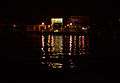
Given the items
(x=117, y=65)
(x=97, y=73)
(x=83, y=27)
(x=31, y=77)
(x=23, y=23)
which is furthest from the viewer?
(x=83, y=27)

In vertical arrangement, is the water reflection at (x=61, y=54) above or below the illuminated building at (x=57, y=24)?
below

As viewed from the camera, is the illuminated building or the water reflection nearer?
the water reflection

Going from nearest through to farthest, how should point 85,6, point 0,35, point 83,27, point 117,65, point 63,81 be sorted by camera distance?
point 63,81
point 117,65
point 85,6
point 0,35
point 83,27

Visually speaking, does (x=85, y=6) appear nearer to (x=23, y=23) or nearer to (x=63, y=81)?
(x=23, y=23)

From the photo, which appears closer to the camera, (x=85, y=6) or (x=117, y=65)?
(x=117, y=65)

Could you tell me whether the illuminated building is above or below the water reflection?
above

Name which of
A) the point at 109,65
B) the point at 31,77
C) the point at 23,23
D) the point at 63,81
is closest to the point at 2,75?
the point at 31,77

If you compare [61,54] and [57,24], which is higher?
[57,24]

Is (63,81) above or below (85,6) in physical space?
below

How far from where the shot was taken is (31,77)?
1177 cm

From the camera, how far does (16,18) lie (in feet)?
162

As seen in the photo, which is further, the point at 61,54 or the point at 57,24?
the point at 57,24

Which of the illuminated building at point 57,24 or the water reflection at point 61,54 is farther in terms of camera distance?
the illuminated building at point 57,24

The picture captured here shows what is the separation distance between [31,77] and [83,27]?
4535 centimetres
